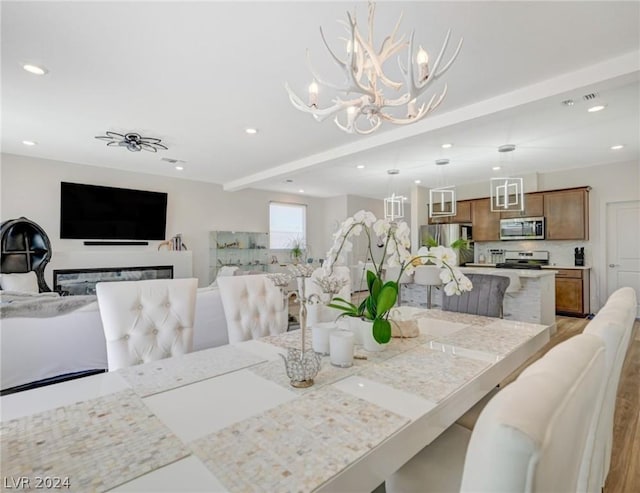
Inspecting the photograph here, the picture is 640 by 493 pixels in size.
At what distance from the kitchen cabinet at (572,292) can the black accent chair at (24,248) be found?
326 inches

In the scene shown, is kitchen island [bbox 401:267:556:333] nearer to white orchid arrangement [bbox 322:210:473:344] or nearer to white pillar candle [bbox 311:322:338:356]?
white orchid arrangement [bbox 322:210:473:344]

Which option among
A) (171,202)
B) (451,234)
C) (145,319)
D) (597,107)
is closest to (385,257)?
(145,319)

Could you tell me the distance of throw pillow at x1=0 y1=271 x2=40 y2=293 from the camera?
4219 mm

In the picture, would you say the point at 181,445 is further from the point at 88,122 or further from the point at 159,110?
the point at 88,122

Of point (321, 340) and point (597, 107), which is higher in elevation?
point (597, 107)

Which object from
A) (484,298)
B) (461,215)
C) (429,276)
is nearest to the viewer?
(484,298)

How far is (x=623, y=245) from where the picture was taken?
5.61 m

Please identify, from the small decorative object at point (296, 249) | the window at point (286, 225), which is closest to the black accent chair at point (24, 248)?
the window at point (286, 225)

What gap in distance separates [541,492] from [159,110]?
12.4 feet

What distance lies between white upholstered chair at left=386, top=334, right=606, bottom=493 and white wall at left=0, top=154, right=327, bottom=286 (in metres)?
6.20

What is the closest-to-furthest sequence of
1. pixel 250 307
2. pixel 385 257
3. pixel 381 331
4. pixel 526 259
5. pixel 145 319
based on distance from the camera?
pixel 381 331, pixel 385 257, pixel 145 319, pixel 250 307, pixel 526 259

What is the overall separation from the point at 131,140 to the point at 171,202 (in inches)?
95.6

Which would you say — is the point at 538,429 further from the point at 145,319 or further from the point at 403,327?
the point at 145,319

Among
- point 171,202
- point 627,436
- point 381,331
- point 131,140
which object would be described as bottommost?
point 627,436
